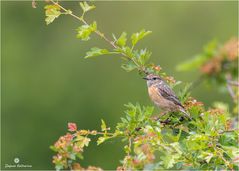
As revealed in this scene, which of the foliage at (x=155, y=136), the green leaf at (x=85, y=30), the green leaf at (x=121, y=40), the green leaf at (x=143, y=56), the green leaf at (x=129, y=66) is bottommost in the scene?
the foliage at (x=155, y=136)

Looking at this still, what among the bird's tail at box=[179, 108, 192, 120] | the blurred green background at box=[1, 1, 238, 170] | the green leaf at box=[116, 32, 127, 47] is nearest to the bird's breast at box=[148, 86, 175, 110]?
the bird's tail at box=[179, 108, 192, 120]

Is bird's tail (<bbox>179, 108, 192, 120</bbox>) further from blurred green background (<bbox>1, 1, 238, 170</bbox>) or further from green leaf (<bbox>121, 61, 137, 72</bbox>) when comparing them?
blurred green background (<bbox>1, 1, 238, 170</bbox>)

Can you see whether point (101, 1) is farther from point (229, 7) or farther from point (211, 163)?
point (211, 163)

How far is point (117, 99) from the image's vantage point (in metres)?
35.5

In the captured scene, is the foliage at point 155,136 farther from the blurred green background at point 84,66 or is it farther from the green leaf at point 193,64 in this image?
the blurred green background at point 84,66

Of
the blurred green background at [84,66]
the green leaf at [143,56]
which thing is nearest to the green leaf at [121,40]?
the green leaf at [143,56]

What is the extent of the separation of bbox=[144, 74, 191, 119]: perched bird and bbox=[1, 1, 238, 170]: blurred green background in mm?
22455

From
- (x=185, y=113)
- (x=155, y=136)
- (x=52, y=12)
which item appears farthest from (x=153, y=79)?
(x=155, y=136)

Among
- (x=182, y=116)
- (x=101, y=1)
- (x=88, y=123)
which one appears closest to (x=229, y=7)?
(x=101, y=1)

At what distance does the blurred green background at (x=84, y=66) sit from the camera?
3334 centimetres

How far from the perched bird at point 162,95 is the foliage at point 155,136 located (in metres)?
0.14

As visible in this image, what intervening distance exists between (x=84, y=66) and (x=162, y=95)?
89.4 feet

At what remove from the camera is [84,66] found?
36.4 m

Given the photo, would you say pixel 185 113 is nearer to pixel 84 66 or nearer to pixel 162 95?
pixel 162 95
